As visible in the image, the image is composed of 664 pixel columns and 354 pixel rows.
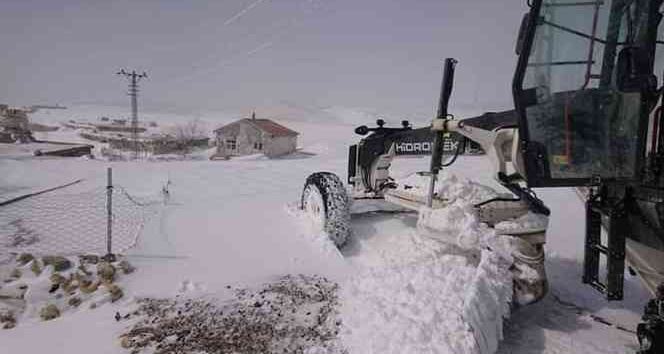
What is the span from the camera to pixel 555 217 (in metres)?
7.16

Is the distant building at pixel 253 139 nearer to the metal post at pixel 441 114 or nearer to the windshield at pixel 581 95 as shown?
the metal post at pixel 441 114

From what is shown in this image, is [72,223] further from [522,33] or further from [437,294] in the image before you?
[522,33]

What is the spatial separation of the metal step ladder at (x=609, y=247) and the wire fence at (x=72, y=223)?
15.2 ft

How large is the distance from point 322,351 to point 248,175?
1145cm

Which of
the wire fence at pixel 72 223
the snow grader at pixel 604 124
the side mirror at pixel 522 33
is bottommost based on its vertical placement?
the wire fence at pixel 72 223

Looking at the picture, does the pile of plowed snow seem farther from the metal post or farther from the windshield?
the windshield

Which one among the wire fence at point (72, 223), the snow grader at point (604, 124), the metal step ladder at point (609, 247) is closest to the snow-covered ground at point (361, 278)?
the wire fence at point (72, 223)

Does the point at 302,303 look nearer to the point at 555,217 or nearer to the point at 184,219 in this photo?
the point at 184,219

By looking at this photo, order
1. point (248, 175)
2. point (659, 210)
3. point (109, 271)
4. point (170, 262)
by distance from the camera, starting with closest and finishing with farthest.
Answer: point (659, 210)
point (109, 271)
point (170, 262)
point (248, 175)

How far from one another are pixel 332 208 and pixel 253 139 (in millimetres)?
31943

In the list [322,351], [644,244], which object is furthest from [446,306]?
[644,244]

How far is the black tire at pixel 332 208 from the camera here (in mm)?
5629

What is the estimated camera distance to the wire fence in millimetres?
5500

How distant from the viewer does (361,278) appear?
3.54 meters
